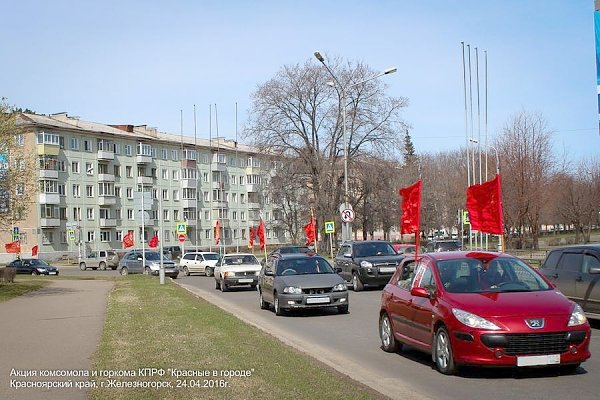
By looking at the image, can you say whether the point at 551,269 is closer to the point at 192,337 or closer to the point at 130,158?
the point at 192,337

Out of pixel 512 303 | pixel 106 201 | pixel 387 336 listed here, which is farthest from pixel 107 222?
pixel 512 303

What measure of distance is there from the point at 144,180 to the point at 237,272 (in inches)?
2640

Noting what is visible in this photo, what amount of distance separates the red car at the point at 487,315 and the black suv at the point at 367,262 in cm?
1389

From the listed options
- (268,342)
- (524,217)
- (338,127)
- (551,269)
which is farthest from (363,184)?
(268,342)

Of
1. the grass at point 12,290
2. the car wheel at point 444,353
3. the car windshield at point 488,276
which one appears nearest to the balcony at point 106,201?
the grass at point 12,290

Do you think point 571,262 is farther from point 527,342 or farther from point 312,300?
point 527,342

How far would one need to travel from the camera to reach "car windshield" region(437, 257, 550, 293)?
374 inches

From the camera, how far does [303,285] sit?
1772 cm

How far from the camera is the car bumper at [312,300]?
1753 centimetres

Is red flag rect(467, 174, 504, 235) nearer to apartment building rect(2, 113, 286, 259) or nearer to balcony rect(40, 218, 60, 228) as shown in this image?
apartment building rect(2, 113, 286, 259)

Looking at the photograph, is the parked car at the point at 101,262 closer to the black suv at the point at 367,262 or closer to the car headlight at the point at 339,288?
the black suv at the point at 367,262

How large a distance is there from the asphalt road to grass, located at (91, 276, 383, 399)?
0.70 m

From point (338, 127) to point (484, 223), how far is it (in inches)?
1560

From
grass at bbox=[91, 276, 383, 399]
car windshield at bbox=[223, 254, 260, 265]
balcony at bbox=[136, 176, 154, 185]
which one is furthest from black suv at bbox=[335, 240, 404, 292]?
balcony at bbox=[136, 176, 154, 185]
